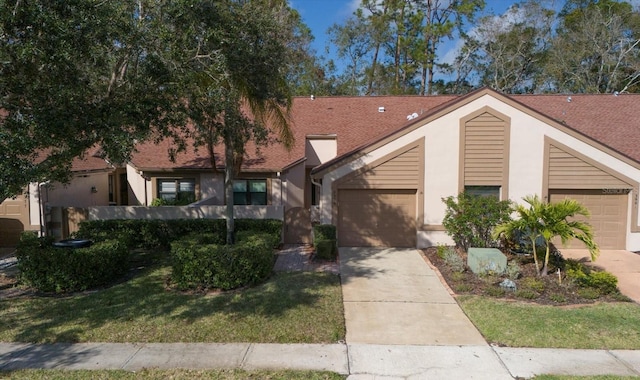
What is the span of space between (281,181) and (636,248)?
12.9 m

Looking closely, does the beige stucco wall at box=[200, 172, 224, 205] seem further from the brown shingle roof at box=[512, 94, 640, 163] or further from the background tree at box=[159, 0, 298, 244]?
the brown shingle roof at box=[512, 94, 640, 163]

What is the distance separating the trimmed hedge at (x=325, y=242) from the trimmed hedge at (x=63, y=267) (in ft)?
18.7

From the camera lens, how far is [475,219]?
1179cm

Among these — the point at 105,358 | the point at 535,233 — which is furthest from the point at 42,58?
the point at 535,233

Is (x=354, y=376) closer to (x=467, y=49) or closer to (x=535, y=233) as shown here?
(x=535, y=233)

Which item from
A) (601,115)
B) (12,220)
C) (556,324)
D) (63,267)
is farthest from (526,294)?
(12,220)

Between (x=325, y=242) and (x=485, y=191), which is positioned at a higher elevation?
(x=485, y=191)

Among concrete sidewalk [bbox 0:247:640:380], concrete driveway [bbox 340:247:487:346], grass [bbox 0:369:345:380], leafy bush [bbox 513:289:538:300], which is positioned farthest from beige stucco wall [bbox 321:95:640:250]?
grass [bbox 0:369:345:380]

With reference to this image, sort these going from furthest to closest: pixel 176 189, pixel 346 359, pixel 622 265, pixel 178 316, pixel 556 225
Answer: pixel 176 189, pixel 622 265, pixel 556 225, pixel 178 316, pixel 346 359

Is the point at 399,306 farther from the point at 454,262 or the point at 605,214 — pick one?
the point at 605,214

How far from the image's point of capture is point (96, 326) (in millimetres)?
7125

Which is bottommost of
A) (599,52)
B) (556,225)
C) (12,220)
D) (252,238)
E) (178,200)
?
(252,238)

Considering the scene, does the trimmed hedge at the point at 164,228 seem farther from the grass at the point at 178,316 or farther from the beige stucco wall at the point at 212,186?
the grass at the point at 178,316

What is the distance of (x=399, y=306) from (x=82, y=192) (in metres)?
14.0
